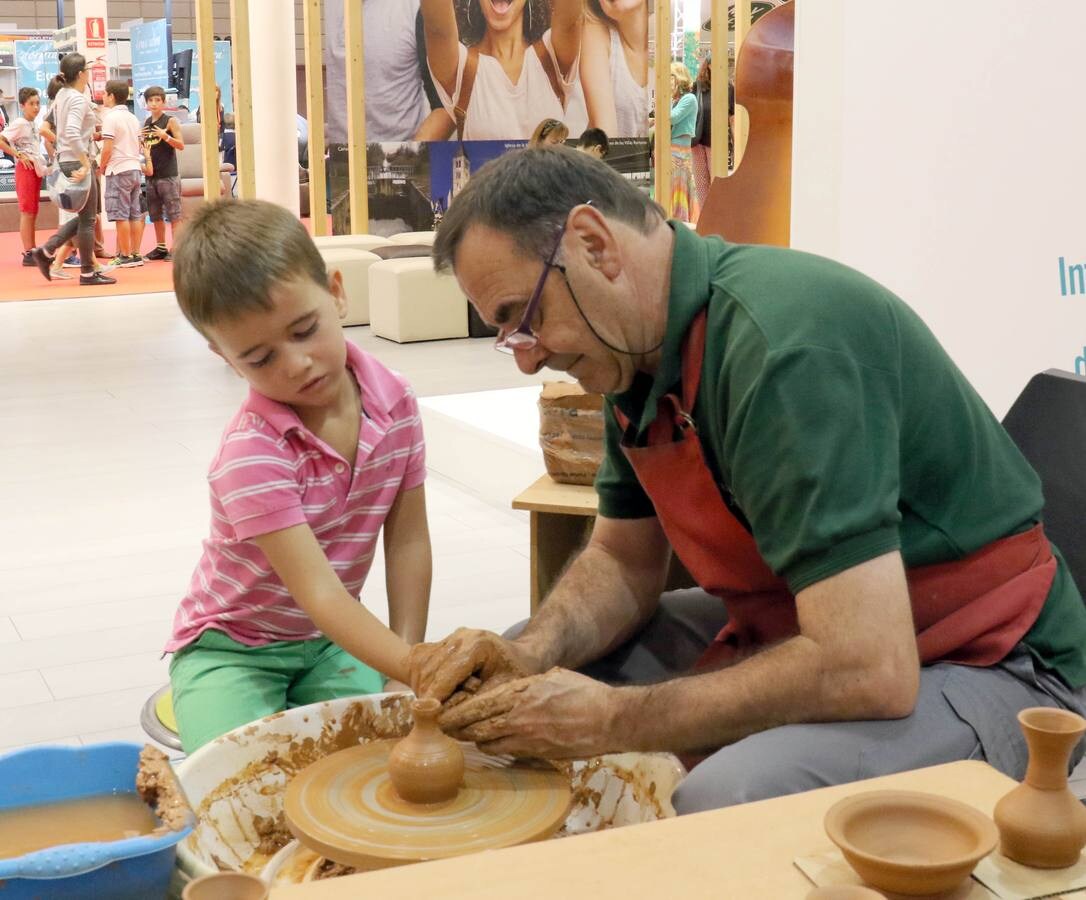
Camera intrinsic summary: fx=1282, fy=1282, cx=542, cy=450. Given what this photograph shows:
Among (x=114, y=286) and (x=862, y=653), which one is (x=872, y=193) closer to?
(x=862, y=653)

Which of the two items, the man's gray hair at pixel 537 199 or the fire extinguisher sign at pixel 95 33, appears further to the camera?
the fire extinguisher sign at pixel 95 33

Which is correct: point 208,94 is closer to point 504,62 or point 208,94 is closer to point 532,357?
point 504,62

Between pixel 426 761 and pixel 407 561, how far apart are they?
2.37 ft

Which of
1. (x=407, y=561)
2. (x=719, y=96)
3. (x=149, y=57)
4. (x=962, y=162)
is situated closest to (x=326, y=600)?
(x=407, y=561)

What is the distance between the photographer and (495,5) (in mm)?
12023

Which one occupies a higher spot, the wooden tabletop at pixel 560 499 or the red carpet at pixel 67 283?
the wooden tabletop at pixel 560 499

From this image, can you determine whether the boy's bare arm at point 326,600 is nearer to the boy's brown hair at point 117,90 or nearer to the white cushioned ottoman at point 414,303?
the white cushioned ottoman at point 414,303

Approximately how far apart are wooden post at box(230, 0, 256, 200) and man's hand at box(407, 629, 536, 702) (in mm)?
9498

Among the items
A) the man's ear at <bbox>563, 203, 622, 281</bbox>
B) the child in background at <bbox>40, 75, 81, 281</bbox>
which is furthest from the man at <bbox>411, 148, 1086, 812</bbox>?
the child in background at <bbox>40, 75, 81, 281</bbox>

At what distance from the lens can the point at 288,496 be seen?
2.12 metres

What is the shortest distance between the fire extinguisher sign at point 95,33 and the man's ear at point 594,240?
51.8 feet

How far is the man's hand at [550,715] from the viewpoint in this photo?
1.75m

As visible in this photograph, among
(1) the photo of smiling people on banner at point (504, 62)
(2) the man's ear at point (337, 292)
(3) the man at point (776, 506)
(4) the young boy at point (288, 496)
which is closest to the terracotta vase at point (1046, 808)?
(3) the man at point (776, 506)

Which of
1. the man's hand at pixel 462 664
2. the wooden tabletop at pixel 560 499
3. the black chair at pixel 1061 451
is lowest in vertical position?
the wooden tabletop at pixel 560 499
